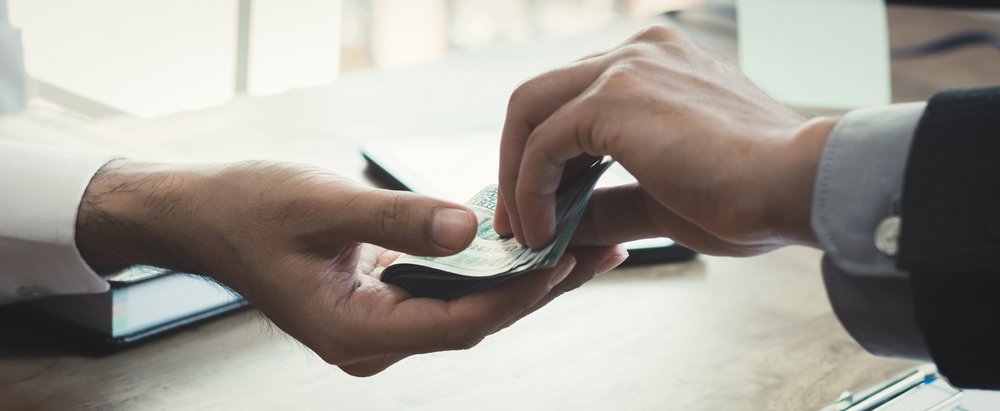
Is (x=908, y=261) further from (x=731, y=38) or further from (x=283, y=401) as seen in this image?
(x=731, y=38)

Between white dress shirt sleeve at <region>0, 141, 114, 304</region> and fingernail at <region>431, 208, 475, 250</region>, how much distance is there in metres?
0.36

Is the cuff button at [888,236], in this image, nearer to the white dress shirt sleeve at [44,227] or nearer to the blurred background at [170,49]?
the white dress shirt sleeve at [44,227]

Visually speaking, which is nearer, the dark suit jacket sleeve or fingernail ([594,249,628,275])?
the dark suit jacket sleeve

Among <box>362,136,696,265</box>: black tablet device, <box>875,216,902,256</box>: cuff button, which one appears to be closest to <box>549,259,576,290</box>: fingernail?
<box>875,216,902,256</box>: cuff button

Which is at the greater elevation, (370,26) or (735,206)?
(735,206)

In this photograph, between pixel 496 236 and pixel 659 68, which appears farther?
pixel 496 236

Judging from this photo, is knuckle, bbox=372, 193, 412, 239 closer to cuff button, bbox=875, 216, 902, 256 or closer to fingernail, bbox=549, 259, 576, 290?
fingernail, bbox=549, 259, 576, 290

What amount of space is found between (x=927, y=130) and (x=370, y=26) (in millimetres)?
3271

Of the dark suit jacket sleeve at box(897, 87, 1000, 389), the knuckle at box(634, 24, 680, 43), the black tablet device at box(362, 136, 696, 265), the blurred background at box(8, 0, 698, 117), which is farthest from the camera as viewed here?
the blurred background at box(8, 0, 698, 117)

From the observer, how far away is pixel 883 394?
90cm

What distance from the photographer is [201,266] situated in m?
0.89

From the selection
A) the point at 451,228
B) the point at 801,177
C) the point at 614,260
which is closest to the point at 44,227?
the point at 451,228

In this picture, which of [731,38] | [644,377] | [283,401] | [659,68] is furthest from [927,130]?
[731,38]

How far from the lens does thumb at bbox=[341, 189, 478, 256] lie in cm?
77
